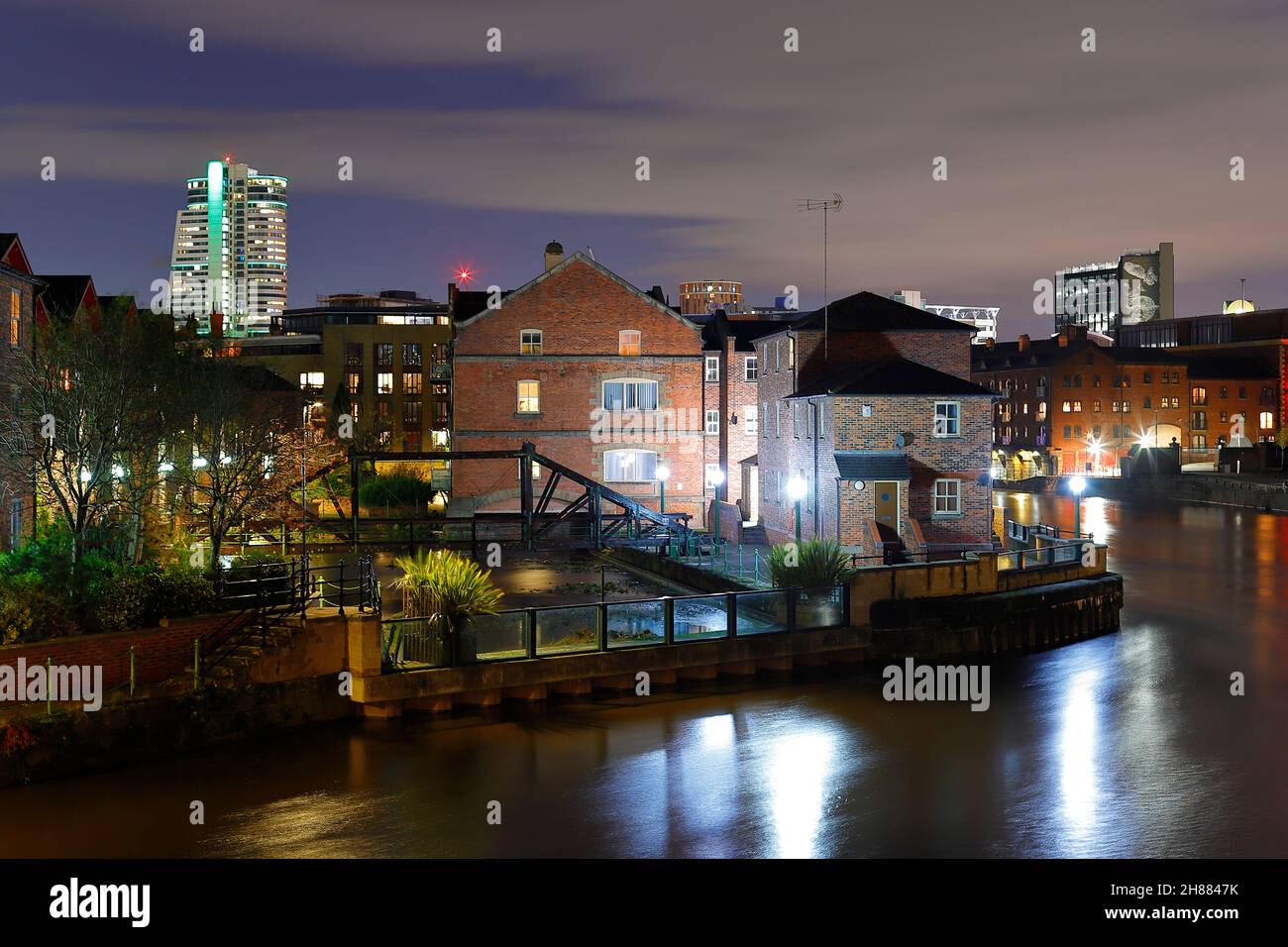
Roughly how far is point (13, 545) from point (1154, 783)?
26.1m

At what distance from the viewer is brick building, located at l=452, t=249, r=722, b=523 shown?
169ft

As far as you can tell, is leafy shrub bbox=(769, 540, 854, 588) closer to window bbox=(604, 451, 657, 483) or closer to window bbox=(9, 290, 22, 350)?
window bbox=(9, 290, 22, 350)

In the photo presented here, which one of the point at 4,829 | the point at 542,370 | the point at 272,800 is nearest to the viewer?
the point at 4,829

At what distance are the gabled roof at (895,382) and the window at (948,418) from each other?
0.52 m

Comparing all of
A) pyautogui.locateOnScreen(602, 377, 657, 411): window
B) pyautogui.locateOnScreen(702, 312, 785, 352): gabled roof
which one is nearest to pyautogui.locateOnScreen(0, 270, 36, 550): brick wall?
pyautogui.locateOnScreen(602, 377, 657, 411): window

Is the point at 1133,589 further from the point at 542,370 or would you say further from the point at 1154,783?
the point at 542,370

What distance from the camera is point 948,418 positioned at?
1560 inches

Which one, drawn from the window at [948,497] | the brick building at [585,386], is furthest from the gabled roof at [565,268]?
the window at [948,497]

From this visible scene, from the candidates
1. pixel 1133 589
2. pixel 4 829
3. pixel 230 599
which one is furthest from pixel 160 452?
pixel 1133 589

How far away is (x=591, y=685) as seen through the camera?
2430cm

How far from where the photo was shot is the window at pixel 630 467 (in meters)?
52.3

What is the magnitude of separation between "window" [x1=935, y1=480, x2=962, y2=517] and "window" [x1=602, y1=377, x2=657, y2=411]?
16521 millimetres

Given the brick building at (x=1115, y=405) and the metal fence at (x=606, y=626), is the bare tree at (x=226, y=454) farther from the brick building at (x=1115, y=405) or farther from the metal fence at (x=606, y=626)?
the brick building at (x=1115, y=405)

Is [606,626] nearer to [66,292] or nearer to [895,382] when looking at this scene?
[895,382]
